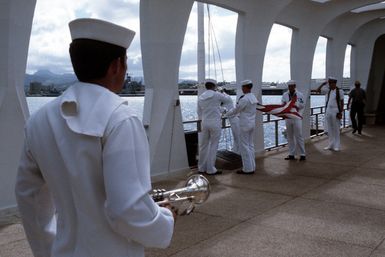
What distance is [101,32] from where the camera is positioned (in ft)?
5.24

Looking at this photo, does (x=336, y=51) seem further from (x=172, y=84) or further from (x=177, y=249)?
(x=177, y=249)

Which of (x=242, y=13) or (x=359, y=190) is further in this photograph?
(x=242, y=13)

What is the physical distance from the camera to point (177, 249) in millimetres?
4797

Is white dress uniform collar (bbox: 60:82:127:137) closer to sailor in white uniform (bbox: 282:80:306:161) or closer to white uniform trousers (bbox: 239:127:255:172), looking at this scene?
white uniform trousers (bbox: 239:127:255:172)

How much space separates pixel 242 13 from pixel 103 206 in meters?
9.69

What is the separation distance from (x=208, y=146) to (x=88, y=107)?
7479 mm

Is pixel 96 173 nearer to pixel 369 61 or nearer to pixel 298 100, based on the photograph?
pixel 298 100

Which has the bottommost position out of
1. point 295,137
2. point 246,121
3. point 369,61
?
point 295,137

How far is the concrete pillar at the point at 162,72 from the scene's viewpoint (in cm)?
816

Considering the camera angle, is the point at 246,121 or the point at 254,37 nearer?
the point at 246,121

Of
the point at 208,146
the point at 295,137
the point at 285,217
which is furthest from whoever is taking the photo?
the point at 295,137

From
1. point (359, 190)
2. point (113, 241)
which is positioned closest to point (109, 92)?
point (113, 241)

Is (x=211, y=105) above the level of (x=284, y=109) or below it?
above

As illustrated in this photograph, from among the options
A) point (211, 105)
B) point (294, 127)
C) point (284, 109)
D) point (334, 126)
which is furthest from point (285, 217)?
point (334, 126)
